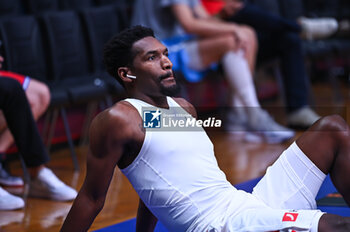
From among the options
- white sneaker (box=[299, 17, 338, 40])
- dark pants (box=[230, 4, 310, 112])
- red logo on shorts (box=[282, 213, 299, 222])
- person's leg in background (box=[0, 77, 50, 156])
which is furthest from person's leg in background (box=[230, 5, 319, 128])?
red logo on shorts (box=[282, 213, 299, 222])

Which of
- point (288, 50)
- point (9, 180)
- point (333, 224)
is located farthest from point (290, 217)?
point (288, 50)

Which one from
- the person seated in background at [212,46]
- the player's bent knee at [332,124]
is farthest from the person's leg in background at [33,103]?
the player's bent knee at [332,124]

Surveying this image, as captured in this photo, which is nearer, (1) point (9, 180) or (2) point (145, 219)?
(2) point (145, 219)

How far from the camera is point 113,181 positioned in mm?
3332

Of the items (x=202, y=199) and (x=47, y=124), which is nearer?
(x=202, y=199)

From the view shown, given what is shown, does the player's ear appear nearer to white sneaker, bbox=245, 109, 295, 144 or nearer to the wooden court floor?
the wooden court floor

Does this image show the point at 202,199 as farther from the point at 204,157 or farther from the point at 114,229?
the point at 114,229

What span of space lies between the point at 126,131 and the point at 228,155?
2.13 metres

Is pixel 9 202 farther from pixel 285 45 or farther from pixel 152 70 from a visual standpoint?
pixel 285 45

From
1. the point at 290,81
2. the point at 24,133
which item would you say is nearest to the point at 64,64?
the point at 24,133

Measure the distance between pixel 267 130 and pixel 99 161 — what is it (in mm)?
2490

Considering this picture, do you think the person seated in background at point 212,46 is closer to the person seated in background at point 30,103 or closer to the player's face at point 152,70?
the person seated in background at point 30,103

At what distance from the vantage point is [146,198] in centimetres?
182

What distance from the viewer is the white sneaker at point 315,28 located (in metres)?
4.96
